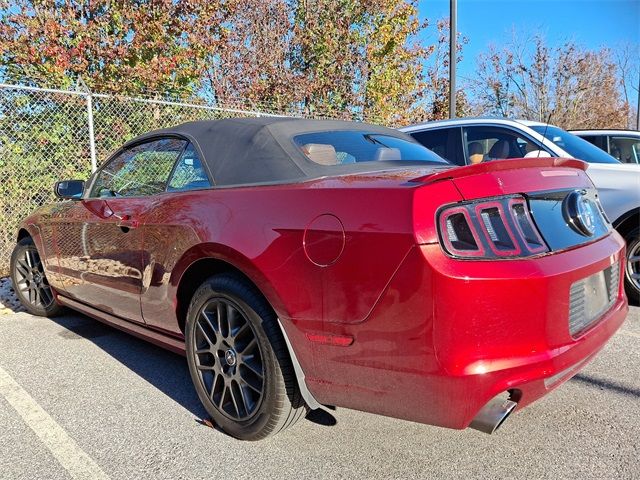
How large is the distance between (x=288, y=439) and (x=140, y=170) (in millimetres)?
2107

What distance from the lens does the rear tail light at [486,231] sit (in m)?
1.86

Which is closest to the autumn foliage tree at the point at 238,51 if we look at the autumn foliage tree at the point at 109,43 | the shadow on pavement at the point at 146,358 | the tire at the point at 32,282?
the autumn foliage tree at the point at 109,43

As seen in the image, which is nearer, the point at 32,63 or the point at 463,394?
the point at 463,394

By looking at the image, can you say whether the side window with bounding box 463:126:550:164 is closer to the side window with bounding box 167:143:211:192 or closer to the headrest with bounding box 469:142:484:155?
the headrest with bounding box 469:142:484:155

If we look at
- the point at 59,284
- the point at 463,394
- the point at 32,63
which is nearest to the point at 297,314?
the point at 463,394

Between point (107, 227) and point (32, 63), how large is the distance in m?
6.02

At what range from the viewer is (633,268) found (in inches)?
186

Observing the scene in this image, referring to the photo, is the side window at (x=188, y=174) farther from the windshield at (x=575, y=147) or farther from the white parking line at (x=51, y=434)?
the windshield at (x=575, y=147)

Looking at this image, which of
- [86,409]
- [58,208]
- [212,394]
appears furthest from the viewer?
[58,208]

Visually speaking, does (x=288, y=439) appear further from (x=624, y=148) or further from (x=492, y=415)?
(x=624, y=148)

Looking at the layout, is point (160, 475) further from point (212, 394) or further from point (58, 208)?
point (58, 208)

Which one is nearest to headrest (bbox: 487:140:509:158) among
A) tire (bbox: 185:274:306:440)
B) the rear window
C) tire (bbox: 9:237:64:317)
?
the rear window

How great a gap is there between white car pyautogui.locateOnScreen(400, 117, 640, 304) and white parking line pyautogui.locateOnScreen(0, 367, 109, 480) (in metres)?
3.61

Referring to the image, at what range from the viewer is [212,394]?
2670 mm
